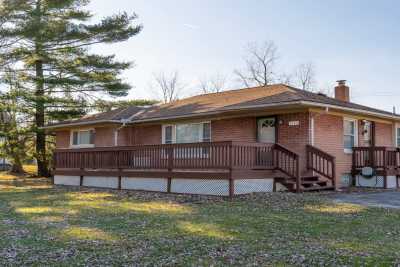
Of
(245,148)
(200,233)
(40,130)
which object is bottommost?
(200,233)

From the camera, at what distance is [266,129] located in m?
17.0

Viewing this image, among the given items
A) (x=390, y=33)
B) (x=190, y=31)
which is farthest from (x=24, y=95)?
(x=390, y=33)

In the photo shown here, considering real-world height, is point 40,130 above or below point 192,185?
above

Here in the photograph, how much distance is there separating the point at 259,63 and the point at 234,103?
32918 millimetres

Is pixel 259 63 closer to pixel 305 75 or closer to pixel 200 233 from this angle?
pixel 305 75

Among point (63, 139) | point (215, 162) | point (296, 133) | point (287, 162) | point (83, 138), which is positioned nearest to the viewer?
point (215, 162)

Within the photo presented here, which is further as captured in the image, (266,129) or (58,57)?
(58,57)

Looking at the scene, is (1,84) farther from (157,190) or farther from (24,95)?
(157,190)

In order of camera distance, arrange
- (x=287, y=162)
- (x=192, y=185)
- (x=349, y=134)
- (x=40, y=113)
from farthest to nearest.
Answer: (x=40, y=113) → (x=349, y=134) → (x=287, y=162) → (x=192, y=185)

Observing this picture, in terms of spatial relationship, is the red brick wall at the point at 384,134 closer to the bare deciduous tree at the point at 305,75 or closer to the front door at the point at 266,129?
the front door at the point at 266,129

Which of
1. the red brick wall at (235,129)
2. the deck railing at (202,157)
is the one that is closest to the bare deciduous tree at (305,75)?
the red brick wall at (235,129)

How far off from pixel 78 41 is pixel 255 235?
77.3 feet

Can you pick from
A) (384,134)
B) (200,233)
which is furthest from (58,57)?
(200,233)

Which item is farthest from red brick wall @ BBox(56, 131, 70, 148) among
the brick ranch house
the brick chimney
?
the brick chimney
